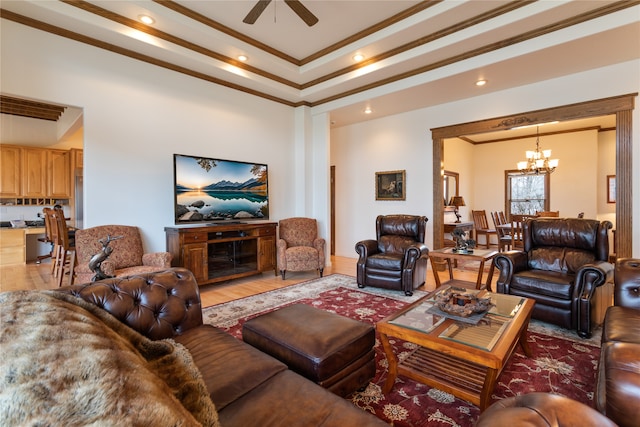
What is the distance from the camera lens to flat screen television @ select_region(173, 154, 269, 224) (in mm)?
4230

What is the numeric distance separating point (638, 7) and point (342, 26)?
9.97ft

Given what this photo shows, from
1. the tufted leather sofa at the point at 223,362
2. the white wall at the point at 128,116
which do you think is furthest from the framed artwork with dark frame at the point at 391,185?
the tufted leather sofa at the point at 223,362

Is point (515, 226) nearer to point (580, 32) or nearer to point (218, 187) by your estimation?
point (580, 32)

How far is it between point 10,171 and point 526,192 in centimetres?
1185

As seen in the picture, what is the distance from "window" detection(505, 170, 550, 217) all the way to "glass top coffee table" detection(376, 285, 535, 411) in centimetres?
687

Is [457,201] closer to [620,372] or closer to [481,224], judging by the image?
[481,224]

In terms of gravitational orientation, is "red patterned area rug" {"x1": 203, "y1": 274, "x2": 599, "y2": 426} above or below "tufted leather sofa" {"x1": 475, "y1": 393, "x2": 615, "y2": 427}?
below

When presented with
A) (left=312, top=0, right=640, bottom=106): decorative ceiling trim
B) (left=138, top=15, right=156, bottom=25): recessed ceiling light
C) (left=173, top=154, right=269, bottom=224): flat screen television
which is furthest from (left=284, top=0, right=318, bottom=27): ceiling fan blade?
(left=173, top=154, right=269, bottom=224): flat screen television

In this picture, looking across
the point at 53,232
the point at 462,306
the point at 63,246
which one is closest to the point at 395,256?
the point at 462,306

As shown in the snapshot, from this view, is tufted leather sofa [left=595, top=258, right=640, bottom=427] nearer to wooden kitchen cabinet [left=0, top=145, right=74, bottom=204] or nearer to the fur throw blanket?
the fur throw blanket

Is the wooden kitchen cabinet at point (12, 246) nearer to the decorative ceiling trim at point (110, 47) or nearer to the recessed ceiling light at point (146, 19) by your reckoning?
the decorative ceiling trim at point (110, 47)

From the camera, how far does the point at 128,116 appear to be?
3.92m

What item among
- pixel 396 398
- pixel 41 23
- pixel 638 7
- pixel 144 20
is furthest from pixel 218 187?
pixel 638 7

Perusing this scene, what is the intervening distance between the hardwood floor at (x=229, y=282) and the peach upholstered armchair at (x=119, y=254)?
771 millimetres
